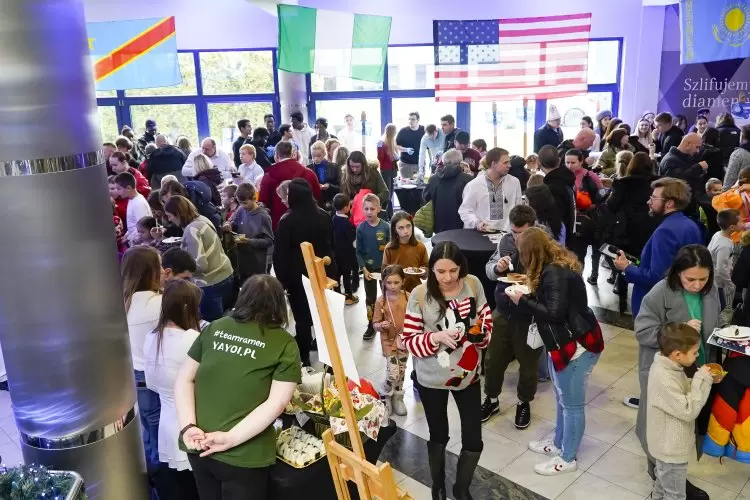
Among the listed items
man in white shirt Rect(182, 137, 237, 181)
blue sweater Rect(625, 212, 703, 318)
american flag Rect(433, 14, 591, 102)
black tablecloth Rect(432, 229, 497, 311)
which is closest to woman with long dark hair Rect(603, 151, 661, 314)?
black tablecloth Rect(432, 229, 497, 311)

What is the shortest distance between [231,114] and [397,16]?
366 cm

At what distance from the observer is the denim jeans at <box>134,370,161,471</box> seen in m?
3.59

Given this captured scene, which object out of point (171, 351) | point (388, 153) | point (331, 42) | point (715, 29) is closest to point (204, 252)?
point (171, 351)

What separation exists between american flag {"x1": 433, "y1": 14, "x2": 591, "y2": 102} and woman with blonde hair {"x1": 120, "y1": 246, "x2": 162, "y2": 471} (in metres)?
7.32

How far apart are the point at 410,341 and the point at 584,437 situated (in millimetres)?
1785

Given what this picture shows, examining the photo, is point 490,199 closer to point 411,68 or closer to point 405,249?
point 405,249

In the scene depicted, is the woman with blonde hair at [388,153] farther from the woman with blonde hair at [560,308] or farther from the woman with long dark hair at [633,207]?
the woman with blonde hair at [560,308]

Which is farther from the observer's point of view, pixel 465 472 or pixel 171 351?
pixel 465 472

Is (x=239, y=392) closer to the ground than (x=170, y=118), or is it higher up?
closer to the ground

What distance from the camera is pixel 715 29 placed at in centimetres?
902

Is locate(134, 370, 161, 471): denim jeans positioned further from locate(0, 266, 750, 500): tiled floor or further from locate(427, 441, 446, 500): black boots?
locate(427, 441, 446, 500): black boots

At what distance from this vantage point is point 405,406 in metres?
4.81

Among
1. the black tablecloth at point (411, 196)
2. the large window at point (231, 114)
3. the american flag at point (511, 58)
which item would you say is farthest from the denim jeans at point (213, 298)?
the large window at point (231, 114)

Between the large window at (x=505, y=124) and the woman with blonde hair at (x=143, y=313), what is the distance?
31.4 feet
